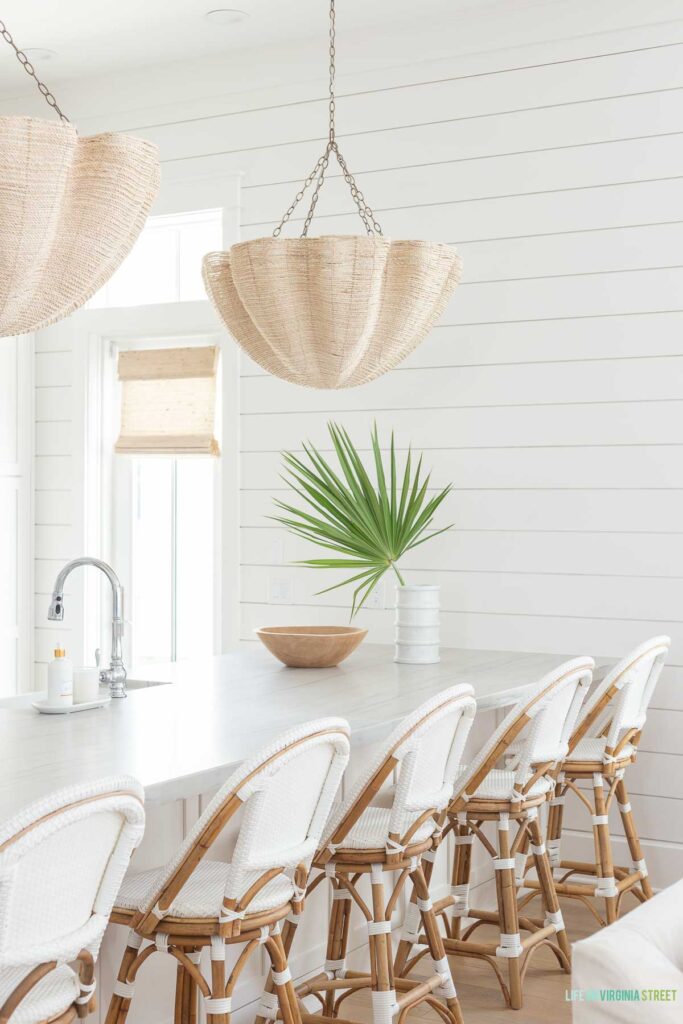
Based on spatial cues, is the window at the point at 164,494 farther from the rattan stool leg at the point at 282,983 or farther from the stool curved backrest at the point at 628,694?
the rattan stool leg at the point at 282,983

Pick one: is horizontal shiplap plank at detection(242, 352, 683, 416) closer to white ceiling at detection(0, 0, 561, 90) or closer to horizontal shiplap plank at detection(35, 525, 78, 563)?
horizontal shiplap plank at detection(35, 525, 78, 563)

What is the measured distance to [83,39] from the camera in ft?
15.8

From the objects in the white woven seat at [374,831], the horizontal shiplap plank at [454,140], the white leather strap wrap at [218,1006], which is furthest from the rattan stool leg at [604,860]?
the horizontal shiplap plank at [454,140]

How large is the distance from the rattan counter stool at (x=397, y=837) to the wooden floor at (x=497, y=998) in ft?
1.09

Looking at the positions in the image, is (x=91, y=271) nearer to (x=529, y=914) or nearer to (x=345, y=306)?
(x=345, y=306)

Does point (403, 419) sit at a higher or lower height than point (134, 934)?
higher

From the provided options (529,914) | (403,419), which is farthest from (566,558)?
(529,914)

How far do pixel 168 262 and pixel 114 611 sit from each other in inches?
95.1

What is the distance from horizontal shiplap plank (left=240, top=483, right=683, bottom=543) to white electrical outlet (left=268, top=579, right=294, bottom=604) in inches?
29.9

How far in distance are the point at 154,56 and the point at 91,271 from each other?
3.02m

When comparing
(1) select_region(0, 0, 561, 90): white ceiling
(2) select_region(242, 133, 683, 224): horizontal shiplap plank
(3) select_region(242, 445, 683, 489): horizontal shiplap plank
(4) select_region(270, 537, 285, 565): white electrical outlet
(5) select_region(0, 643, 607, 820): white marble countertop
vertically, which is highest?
(1) select_region(0, 0, 561, 90): white ceiling

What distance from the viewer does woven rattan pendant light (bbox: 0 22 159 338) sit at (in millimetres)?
2137

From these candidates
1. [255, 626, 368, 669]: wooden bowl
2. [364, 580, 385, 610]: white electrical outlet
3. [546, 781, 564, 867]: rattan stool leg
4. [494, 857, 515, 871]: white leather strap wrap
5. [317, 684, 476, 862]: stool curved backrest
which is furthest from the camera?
[364, 580, 385, 610]: white electrical outlet

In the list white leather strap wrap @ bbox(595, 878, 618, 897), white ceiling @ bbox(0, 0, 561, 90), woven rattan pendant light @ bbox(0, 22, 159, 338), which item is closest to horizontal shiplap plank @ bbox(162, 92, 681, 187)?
white ceiling @ bbox(0, 0, 561, 90)
